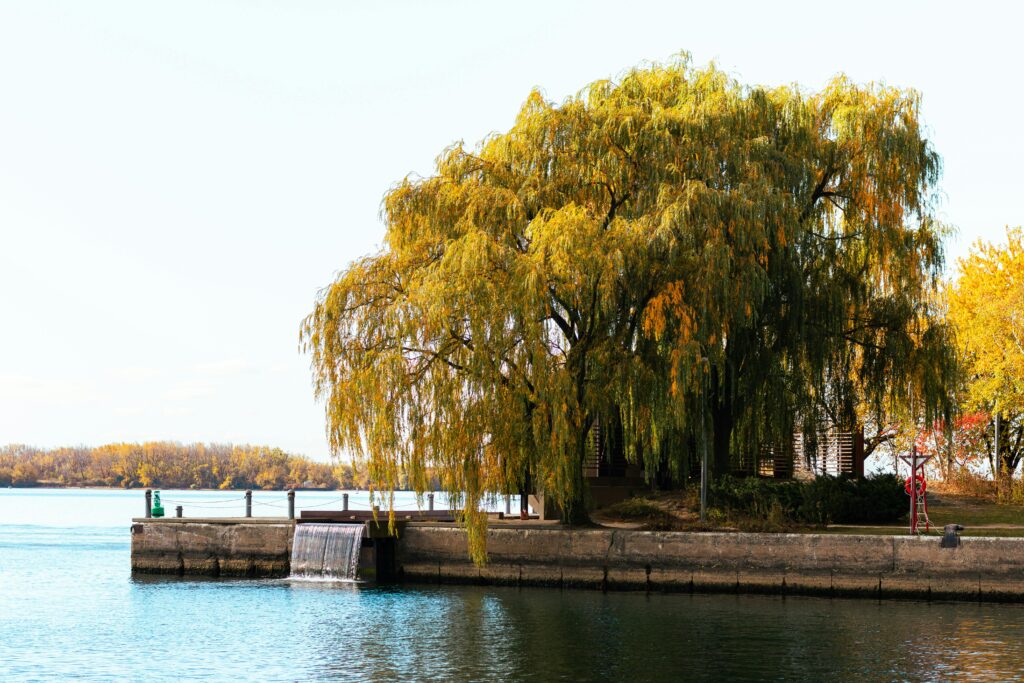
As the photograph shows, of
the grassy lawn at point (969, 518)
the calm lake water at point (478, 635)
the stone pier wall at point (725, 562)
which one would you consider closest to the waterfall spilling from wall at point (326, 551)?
the calm lake water at point (478, 635)

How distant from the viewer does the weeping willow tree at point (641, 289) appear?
2584 centimetres

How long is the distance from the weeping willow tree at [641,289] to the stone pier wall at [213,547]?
4.46 meters

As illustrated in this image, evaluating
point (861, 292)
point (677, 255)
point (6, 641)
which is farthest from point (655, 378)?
point (6, 641)

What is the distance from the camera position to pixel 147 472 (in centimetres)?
13588

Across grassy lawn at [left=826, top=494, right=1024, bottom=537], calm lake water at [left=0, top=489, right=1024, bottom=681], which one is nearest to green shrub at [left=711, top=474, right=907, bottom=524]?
grassy lawn at [left=826, top=494, right=1024, bottom=537]

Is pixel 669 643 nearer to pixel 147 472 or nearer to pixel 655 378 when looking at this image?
pixel 655 378

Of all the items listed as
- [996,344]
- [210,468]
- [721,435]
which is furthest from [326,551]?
[210,468]

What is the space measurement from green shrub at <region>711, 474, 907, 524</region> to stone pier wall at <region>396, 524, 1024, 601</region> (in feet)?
8.53

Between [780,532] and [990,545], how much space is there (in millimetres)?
4291

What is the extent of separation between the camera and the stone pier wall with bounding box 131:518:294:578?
2945 centimetres

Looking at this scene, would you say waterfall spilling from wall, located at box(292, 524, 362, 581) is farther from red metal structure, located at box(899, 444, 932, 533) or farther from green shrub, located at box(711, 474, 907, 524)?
red metal structure, located at box(899, 444, 932, 533)

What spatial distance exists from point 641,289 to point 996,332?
1786 centimetres

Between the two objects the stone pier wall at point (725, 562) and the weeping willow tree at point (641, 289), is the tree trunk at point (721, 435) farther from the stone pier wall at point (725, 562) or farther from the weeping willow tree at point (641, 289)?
the stone pier wall at point (725, 562)

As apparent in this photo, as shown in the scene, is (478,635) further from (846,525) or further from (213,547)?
(846,525)
